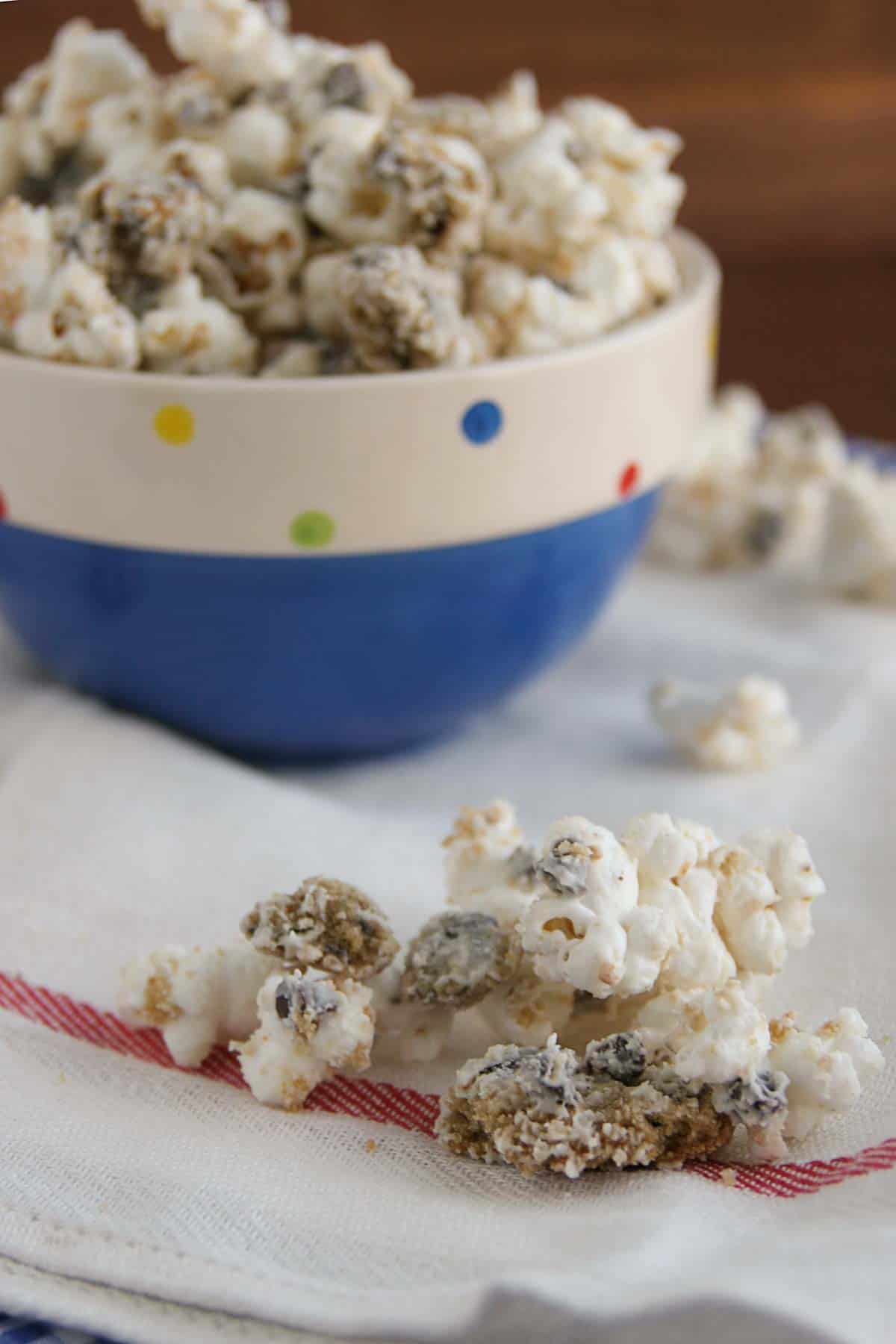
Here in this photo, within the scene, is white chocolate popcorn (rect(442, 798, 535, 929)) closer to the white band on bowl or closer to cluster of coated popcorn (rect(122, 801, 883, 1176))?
cluster of coated popcorn (rect(122, 801, 883, 1176))

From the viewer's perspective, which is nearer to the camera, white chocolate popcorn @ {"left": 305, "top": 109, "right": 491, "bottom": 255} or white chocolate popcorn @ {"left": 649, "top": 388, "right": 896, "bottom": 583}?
white chocolate popcorn @ {"left": 305, "top": 109, "right": 491, "bottom": 255}

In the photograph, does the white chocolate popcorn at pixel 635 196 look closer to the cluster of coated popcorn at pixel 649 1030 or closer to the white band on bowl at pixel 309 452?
the white band on bowl at pixel 309 452

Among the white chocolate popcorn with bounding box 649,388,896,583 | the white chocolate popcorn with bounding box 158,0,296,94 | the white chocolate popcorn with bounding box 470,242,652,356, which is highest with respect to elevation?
the white chocolate popcorn with bounding box 158,0,296,94

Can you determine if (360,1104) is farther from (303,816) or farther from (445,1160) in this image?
(303,816)

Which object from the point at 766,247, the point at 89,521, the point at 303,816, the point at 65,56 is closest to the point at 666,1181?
the point at 303,816

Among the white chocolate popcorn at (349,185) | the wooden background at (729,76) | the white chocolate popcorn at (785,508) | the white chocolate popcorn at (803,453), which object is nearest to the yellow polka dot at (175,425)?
the white chocolate popcorn at (349,185)

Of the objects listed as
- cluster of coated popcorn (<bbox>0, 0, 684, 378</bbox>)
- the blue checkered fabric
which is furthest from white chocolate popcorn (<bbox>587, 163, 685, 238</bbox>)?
the blue checkered fabric
